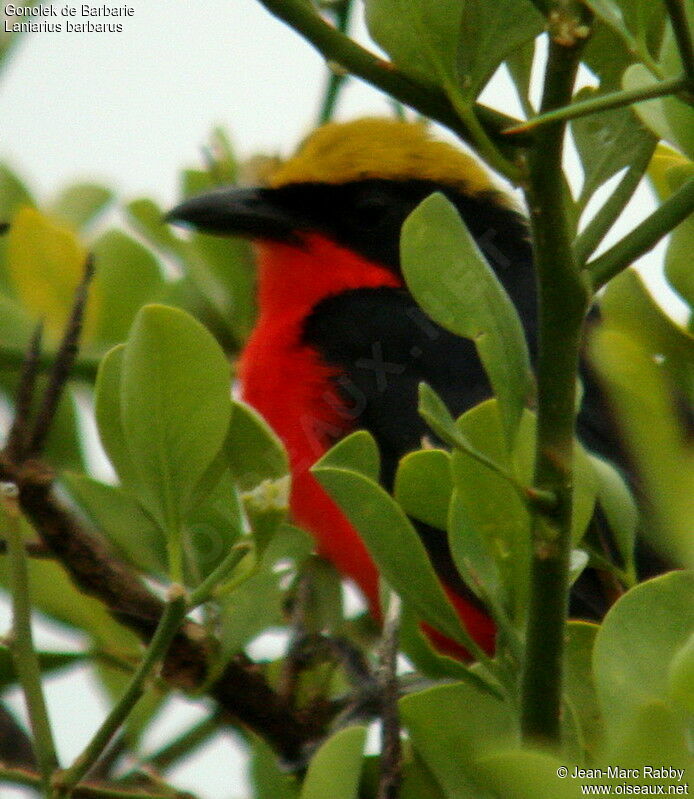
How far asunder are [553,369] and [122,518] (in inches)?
37.4

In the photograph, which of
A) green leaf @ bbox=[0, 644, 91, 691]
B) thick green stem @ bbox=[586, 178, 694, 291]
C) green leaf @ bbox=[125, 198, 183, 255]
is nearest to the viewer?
thick green stem @ bbox=[586, 178, 694, 291]

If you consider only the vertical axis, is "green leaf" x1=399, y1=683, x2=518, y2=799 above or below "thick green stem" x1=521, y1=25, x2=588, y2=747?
below

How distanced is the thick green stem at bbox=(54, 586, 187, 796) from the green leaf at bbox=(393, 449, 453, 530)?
22 cm

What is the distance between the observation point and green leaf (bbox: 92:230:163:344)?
2381 millimetres

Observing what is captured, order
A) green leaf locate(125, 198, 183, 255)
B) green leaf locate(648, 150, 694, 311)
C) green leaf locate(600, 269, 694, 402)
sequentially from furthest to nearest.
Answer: green leaf locate(125, 198, 183, 255) < green leaf locate(600, 269, 694, 402) < green leaf locate(648, 150, 694, 311)

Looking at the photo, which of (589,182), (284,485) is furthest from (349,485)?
(589,182)

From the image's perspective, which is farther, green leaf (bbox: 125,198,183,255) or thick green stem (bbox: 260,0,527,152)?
green leaf (bbox: 125,198,183,255)

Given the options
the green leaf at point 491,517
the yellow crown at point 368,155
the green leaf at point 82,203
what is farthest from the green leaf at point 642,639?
the yellow crown at point 368,155

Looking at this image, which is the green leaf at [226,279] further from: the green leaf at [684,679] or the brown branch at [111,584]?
the green leaf at [684,679]

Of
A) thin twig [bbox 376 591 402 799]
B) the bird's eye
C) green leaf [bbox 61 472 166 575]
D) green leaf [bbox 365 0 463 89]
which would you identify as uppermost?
green leaf [bbox 365 0 463 89]

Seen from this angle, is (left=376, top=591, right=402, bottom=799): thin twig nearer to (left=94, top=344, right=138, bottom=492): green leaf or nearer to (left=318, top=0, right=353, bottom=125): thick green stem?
(left=94, top=344, right=138, bottom=492): green leaf

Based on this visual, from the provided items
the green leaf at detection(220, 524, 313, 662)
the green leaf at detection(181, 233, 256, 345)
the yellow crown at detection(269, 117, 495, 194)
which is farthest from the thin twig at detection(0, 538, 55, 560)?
the yellow crown at detection(269, 117, 495, 194)

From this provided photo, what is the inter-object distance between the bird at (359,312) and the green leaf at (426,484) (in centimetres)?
116

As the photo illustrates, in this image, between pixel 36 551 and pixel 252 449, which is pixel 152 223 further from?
pixel 252 449
